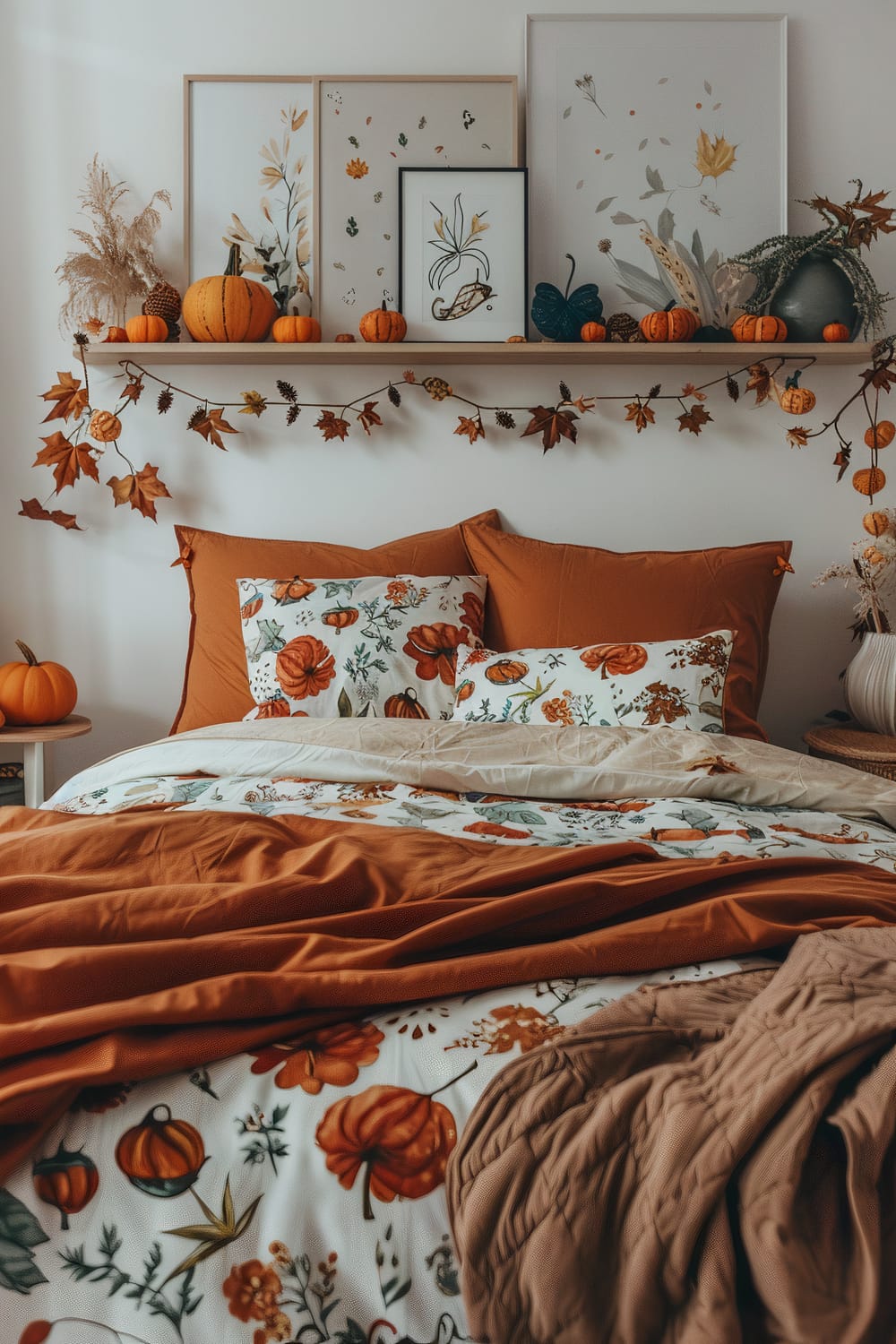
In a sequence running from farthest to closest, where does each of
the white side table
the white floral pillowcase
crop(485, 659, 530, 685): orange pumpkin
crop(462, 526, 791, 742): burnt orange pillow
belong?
the white side table, crop(462, 526, 791, 742): burnt orange pillow, crop(485, 659, 530, 685): orange pumpkin, the white floral pillowcase

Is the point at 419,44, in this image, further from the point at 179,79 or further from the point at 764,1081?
the point at 764,1081

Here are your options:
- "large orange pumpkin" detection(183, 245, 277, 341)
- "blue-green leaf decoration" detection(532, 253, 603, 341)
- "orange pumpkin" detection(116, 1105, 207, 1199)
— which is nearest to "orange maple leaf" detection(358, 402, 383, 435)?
"large orange pumpkin" detection(183, 245, 277, 341)

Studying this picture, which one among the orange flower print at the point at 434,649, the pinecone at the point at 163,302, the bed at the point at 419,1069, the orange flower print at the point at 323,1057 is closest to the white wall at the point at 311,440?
the pinecone at the point at 163,302

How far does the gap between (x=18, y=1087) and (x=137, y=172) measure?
2848 millimetres

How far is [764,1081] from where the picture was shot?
0.85m

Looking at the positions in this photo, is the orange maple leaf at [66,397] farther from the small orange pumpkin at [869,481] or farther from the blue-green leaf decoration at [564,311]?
the small orange pumpkin at [869,481]

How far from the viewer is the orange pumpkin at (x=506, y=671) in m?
2.42

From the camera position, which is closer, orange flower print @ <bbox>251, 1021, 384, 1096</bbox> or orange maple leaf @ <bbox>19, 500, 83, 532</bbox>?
orange flower print @ <bbox>251, 1021, 384, 1096</bbox>

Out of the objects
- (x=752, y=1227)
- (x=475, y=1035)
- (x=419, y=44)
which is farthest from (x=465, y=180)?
(x=752, y=1227)

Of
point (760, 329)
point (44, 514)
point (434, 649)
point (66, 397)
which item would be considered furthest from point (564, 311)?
point (44, 514)

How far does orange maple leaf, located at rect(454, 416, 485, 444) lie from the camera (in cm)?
304

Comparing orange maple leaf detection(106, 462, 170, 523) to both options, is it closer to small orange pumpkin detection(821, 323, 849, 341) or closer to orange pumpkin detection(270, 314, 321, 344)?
orange pumpkin detection(270, 314, 321, 344)

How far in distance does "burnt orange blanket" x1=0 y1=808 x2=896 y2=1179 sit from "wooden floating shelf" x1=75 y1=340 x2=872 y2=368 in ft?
5.80

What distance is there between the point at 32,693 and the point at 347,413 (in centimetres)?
119
